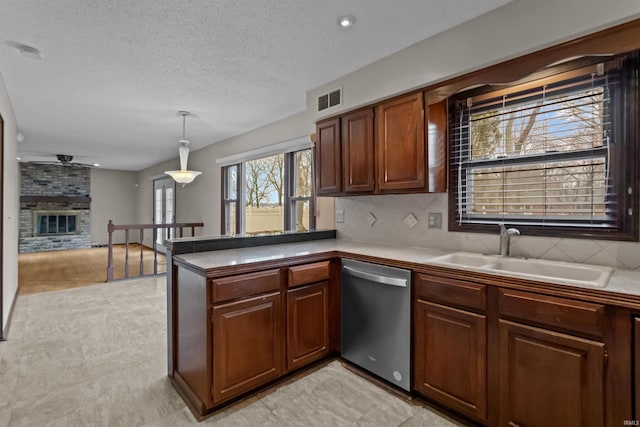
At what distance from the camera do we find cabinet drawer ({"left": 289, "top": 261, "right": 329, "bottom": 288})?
7.20 feet

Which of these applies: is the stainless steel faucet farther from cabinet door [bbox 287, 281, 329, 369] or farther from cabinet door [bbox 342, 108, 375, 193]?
cabinet door [bbox 287, 281, 329, 369]

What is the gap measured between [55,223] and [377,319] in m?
10.2

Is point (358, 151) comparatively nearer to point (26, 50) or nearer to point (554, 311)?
point (554, 311)

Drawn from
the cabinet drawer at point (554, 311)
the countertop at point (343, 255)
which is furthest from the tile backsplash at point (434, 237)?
the cabinet drawer at point (554, 311)

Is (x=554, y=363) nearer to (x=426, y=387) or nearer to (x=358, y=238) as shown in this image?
(x=426, y=387)

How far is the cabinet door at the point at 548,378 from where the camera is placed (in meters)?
1.37

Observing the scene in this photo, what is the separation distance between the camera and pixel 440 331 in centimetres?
189

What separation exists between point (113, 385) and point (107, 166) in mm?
8957

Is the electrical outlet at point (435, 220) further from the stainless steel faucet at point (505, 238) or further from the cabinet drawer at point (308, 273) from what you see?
the cabinet drawer at point (308, 273)

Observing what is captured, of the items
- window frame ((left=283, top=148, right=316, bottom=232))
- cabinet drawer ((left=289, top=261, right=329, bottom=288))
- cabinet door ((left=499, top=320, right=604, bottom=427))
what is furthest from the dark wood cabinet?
window frame ((left=283, top=148, right=316, bottom=232))

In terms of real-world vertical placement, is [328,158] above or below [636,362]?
above

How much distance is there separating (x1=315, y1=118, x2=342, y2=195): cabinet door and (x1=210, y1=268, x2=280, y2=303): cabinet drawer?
1.14 meters

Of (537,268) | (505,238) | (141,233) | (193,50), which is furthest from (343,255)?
(141,233)

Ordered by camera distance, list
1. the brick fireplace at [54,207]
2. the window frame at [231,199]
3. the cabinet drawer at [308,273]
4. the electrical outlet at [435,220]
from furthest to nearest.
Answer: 1. the brick fireplace at [54,207]
2. the window frame at [231,199]
3. the electrical outlet at [435,220]
4. the cabinet drawer at [308,273]
